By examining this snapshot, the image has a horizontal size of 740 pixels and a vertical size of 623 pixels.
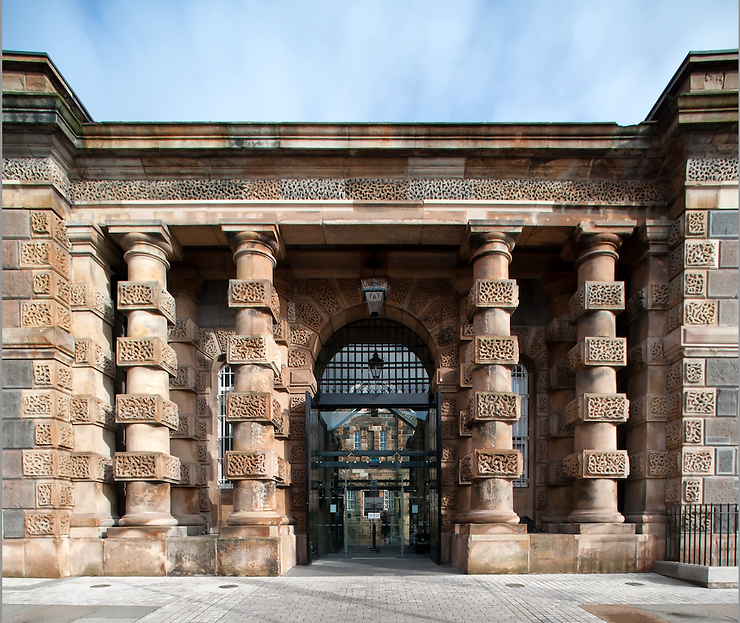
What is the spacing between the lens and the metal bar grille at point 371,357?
15312 millimetres

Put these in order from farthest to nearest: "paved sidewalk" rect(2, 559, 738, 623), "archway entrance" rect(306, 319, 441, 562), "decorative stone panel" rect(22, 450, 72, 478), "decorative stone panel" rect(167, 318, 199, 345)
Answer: "archway entrance" rect(306, 319, 441, 562), "decorative stone panel" rect(167, 318, 199, 345), "decorative stone panel" rect(22, 450, 72, 478), "paved sidewalk" rect(2, 559, 738, 623)

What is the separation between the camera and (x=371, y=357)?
1527cm

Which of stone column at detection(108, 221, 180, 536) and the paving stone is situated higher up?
the paving stone

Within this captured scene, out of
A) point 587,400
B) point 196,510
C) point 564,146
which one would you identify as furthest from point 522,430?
point 196,510

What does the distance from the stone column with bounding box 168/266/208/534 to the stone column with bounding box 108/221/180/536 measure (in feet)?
3.96

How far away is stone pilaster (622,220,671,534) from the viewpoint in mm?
11414

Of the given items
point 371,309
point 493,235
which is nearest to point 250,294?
point 371,309

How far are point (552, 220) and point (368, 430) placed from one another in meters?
13.3

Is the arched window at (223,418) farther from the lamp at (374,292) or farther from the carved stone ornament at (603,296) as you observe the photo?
the carved stone ornament at (603,296)

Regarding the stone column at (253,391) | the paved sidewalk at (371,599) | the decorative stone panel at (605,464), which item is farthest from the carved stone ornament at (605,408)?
the stone column at (253,391)

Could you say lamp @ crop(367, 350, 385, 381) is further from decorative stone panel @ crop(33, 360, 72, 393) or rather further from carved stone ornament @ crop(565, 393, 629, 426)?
decorative stone panel @ crop(33, 360, 72, 393)

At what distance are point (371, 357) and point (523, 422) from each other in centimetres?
365

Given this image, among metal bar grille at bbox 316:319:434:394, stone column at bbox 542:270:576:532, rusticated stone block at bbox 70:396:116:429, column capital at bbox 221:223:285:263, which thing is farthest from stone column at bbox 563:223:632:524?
rusticated stone block at bbox 70:396:116:429

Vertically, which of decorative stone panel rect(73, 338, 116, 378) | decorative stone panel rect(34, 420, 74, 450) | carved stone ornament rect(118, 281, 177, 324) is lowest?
decorative stone panel rect(34, 420, 74, 450)
